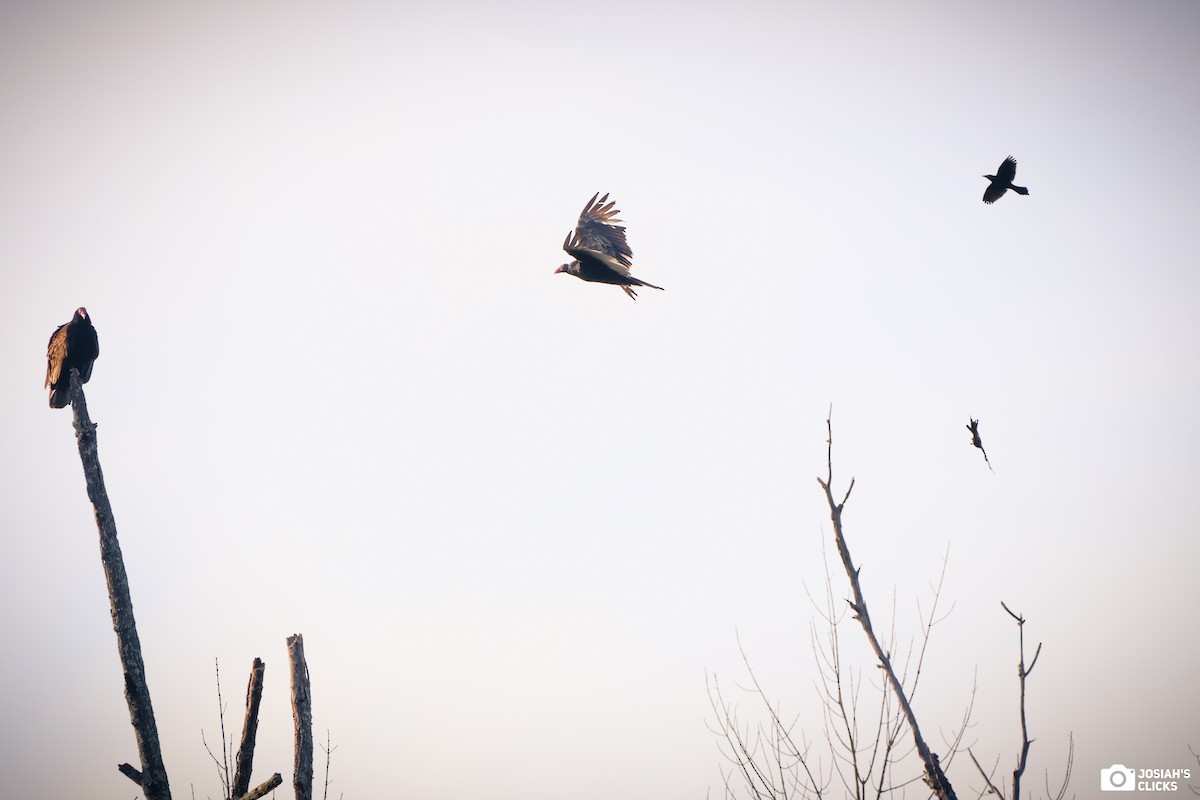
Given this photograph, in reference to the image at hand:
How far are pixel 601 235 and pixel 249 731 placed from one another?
23.6 feet

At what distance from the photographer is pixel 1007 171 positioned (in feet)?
36.0

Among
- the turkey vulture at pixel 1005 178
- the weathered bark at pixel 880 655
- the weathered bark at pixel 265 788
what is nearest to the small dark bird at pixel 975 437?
the weathered bark at pixel 880 655

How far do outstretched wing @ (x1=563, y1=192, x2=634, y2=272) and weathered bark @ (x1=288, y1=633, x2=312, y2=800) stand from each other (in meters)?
5.97

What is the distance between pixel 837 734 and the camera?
5391 mm

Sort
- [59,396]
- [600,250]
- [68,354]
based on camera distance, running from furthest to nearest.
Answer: [600,250]
[68,354]
[59,396]

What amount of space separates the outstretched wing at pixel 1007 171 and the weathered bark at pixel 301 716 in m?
10.6

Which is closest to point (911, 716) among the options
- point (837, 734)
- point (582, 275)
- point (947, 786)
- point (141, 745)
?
point (947, 786)

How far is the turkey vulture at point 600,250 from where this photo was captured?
9906 mm

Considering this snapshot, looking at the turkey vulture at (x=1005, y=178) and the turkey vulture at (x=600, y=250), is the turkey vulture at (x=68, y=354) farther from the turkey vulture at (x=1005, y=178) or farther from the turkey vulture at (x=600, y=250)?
the turkey vulture at (x=1005, y=178)

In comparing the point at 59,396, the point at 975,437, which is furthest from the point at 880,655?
the point at 59,396

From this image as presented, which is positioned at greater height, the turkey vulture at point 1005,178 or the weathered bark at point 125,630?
the turkey vulture at point 1005,178

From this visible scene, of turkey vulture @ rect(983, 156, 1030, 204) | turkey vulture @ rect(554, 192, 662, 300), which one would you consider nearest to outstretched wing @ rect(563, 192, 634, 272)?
turkey vulture @ rect(554, 192, 662, 300)

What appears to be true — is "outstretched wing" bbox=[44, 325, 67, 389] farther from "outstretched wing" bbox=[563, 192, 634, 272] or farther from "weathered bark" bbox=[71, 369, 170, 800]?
"outstretched wing" bbox=[563, 192, 634, 272]

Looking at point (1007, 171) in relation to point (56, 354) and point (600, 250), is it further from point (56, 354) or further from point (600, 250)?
point (56, 354)
